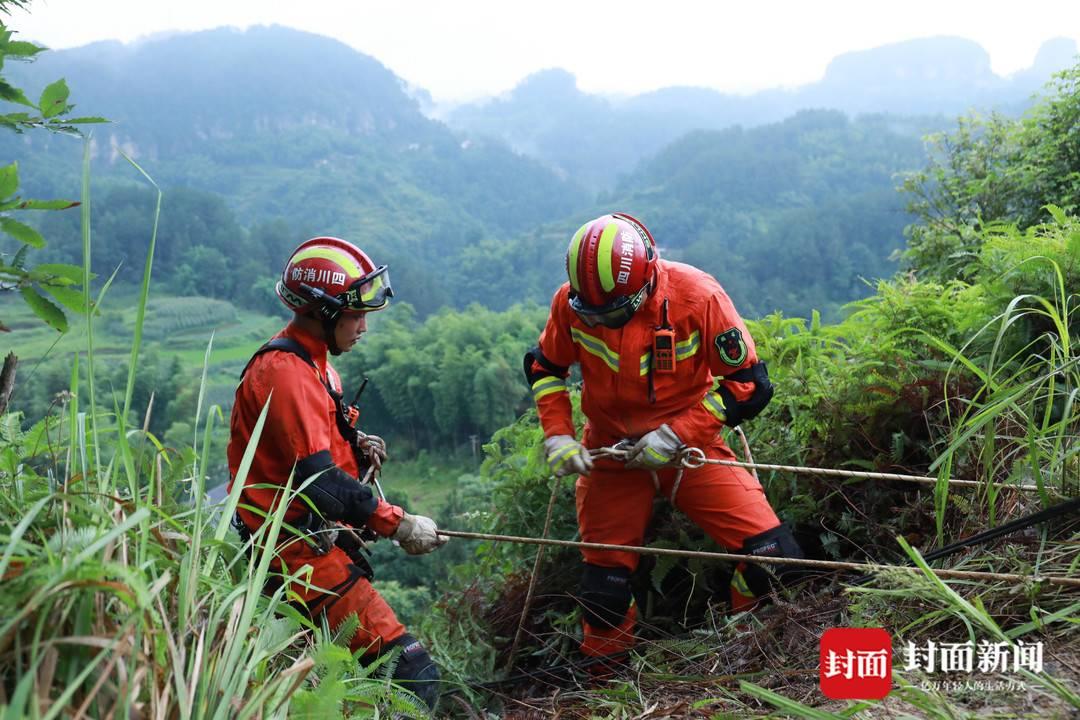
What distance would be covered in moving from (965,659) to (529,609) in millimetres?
2986

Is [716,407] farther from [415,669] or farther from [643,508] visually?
[415,669]

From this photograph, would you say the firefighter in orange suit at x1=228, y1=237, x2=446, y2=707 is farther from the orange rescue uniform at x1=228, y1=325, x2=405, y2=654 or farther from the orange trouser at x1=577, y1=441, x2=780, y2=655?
the orange trouser at x1=577, y1=441, x2=780, y2=655

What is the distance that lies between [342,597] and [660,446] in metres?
1.73

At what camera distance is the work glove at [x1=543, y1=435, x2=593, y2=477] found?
4.20 metres

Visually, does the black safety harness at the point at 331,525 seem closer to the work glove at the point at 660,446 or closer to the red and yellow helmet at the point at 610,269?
the red and yellow helmet at the point at 610,269

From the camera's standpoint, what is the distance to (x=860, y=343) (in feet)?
16.0

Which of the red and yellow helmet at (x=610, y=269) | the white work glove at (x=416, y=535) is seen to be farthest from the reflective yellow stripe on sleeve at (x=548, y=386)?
the white work glove at (x=416, y=535)

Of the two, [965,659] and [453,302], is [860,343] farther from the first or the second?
[453,302]

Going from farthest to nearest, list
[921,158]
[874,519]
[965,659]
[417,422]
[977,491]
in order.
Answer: [921,158] → [417,422] → [874,519] → [977,491] → [965,659]

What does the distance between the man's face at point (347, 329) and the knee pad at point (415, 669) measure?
144 centimetres

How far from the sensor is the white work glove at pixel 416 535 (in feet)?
12.5

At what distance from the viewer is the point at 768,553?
3.94 metres

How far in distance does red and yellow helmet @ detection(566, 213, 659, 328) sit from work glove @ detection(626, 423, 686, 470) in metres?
0.61

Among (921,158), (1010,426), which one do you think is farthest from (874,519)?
(921,158)
